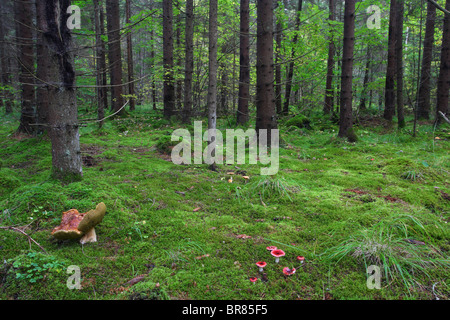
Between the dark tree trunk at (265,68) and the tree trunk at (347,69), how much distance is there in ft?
8.02

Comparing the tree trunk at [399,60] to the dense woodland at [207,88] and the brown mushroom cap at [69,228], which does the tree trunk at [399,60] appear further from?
the brown mushroom cap at [69,228]

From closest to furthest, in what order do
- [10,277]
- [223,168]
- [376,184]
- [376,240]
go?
[10,277], [376,240], [376,184], [223,168]

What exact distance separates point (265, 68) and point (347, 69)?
9.03ft

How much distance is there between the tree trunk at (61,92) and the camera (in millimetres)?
3206

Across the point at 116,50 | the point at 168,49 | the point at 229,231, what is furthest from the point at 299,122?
the point at 116,50

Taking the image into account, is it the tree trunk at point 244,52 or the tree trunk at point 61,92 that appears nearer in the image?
the tree trunk at point 61,92


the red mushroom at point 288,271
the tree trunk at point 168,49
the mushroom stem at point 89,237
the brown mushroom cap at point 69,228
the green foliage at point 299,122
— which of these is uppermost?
the tree trunk at point 168,49

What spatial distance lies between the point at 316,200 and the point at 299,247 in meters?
1.31

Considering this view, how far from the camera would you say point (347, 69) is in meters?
7.57

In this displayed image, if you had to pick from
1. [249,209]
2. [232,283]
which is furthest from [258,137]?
[232,283]

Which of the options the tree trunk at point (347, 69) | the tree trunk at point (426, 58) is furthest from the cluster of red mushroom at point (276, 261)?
the tree trunk at point (426, 58)

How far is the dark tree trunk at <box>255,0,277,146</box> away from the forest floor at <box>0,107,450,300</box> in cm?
201

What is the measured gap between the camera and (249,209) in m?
3.58
